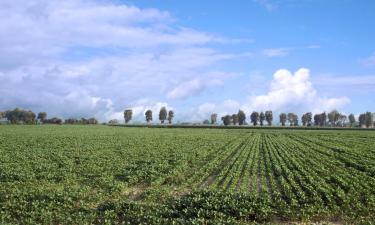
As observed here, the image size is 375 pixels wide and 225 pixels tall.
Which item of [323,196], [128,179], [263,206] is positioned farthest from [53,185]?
[323,196]

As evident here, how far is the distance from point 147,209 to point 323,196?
8.80 metres

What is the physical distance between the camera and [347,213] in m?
18.4

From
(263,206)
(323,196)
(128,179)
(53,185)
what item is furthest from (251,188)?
(53,185)

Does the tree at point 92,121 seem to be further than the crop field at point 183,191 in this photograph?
Yes

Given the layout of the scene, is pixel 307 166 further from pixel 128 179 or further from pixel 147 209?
pixel 147 209

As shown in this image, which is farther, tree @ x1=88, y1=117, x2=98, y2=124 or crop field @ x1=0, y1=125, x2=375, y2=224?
tree @ x1=88, y1=117, x2=98, y2=124

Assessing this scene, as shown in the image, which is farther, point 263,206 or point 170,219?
point 263,206

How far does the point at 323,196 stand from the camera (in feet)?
69.9

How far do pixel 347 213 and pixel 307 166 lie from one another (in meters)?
15.2

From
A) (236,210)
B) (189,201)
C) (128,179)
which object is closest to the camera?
(236,210)

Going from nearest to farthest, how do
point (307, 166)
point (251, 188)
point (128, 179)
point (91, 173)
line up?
point (251, 188) → point (128, 179) → point (91, 173) → point (307, 166)

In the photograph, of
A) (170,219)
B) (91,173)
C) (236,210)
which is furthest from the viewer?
(91,173)

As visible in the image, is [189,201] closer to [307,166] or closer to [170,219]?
[170,219]

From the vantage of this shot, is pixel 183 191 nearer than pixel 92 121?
Yes
